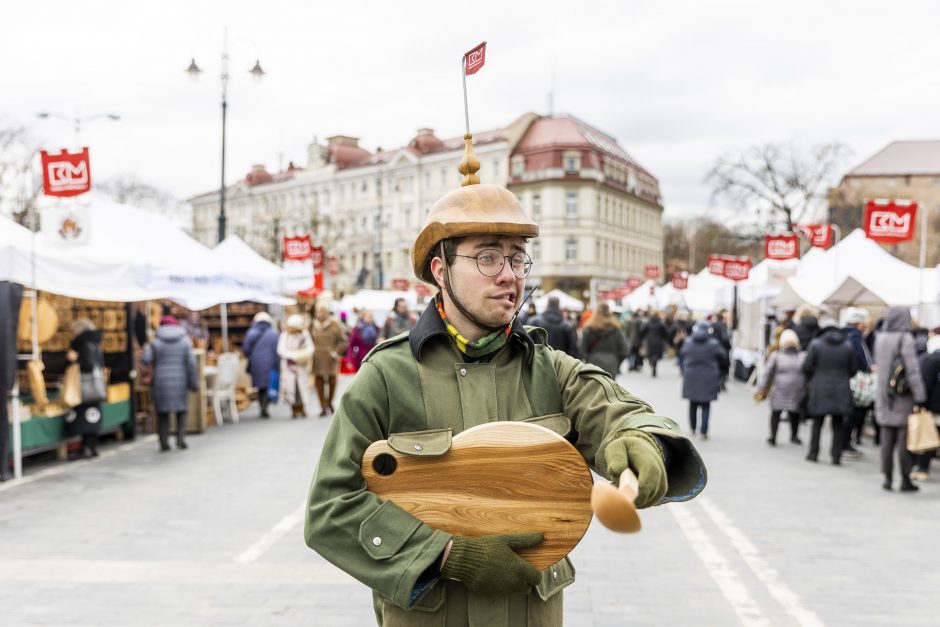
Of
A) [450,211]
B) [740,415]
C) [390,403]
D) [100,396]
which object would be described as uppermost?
[450,211]

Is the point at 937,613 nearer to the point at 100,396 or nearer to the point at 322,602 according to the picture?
the point at 322,602

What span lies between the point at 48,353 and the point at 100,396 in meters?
2.10

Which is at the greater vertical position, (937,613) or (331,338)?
(331,338)

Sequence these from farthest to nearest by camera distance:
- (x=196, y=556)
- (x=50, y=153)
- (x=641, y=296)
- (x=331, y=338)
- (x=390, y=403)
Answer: (x=641, y=296) < (x=331, y=338) < (x=50, y=153) < (x=196, y=556) < (x=390, y=403)

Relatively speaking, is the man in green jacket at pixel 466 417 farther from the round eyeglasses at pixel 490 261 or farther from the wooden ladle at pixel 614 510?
the wooden ladle at pixel 614 510

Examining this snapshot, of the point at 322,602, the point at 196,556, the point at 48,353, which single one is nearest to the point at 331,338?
the point at 48,353

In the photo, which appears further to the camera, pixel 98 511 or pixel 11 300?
pixel 11 300

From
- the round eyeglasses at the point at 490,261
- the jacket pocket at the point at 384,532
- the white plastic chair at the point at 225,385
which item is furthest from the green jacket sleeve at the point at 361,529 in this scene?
the white plastic chair at the point at 225,385

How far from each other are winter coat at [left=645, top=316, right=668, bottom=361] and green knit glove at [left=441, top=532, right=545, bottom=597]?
23051 mm

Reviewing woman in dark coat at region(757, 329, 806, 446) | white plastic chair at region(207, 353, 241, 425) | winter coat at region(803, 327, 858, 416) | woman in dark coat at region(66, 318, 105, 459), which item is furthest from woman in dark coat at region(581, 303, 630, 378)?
woman in dark coat at region(66, 318, 105, 459)

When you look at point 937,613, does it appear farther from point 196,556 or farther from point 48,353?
point 48,353

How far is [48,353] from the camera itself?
40.1ft

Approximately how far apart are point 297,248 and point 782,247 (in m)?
10.5

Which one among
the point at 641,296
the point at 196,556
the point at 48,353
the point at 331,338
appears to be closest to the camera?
the point at 196,556
